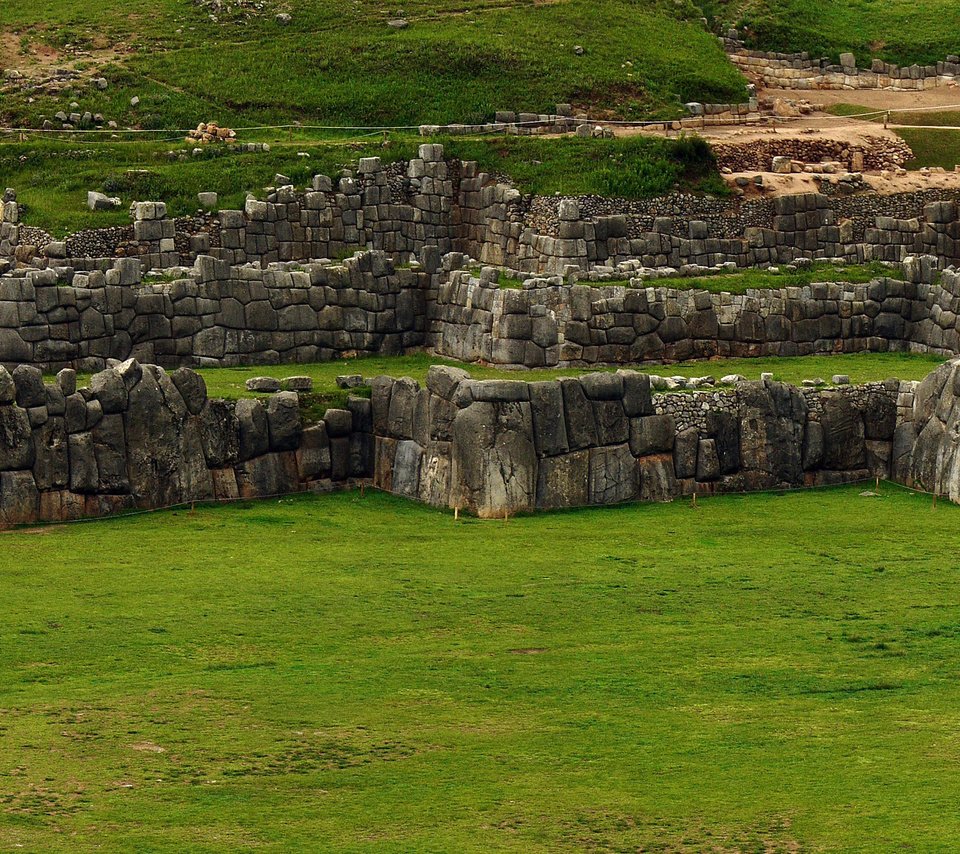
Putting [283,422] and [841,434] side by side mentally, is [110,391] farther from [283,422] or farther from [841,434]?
Answer: [841,434]

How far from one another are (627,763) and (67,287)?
22.5 metres

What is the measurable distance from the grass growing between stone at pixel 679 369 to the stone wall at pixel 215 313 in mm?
608

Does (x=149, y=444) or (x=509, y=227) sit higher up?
(x=509, y=227)

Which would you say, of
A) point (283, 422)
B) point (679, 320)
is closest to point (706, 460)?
point (283, 422)

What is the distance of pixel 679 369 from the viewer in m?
44.5

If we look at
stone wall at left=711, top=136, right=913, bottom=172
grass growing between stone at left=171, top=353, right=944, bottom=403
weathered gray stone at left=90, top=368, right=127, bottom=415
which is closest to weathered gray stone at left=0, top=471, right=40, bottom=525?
weathered gray stone at left=90, top=368, right=127, bottom=415

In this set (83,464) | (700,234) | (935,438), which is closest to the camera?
(83,464)

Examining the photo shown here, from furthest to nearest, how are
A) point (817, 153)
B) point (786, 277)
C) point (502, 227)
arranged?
1. point (817, 153)
2. point (502, 227)
3. point (786, 277)

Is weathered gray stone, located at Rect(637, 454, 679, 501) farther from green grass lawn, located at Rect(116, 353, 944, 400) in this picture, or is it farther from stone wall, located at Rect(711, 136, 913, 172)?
stone wall, located at Rect(711, 136, 913, 172)

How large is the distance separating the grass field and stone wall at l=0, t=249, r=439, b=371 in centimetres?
385

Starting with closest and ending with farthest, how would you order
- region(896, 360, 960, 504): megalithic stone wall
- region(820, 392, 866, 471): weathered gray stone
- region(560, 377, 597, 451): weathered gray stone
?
region(560, 377, 597, 451): weathered gray stone, region(896, 360, 960, 504): megalithic stone wall, region(820, 392, 866, 471): weathered gray stone

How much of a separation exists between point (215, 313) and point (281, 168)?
7.05 metres

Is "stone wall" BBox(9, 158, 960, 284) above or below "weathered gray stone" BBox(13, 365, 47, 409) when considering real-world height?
above

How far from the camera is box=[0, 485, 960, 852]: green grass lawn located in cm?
2278
